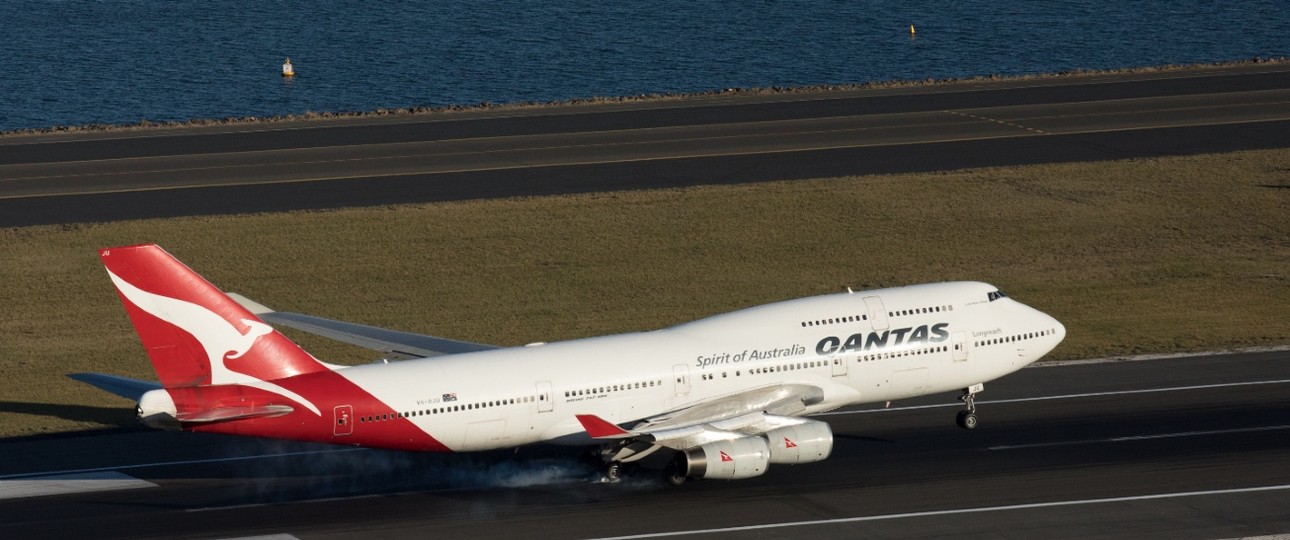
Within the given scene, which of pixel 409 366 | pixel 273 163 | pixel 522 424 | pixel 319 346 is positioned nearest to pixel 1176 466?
pixel 522 424

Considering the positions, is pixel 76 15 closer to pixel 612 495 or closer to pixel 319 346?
pixel 319 346

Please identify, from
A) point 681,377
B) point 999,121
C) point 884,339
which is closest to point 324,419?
point 681,377

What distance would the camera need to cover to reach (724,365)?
41.2 metres

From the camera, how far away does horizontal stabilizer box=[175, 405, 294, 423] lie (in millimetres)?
36384

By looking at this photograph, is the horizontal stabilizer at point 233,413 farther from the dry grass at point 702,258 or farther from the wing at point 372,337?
the dry grass at point 702,258

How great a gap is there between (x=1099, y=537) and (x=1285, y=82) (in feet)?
231

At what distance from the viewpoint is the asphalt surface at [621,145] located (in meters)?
74.5

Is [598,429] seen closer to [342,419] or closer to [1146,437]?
[342,419]

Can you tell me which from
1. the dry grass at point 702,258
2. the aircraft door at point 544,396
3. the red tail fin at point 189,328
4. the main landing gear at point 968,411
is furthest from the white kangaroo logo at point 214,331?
the main landing gear at point 968,411

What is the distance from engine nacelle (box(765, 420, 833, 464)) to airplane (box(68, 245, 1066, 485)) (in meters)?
Answer: 0.04

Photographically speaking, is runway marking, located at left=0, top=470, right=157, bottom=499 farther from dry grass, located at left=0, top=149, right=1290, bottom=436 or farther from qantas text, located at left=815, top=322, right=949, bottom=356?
qantas text, located at left=815, top=322, right=949, bottom=356

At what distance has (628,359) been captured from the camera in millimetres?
40531

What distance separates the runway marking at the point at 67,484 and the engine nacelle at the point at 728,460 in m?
14.9

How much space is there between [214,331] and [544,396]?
27.4 ft
